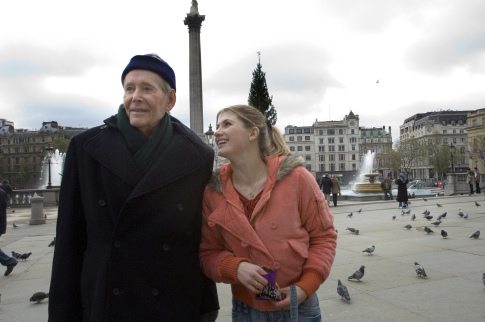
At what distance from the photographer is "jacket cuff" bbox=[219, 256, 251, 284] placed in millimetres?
2260

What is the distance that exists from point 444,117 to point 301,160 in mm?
118487

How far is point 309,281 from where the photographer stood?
7.39ft

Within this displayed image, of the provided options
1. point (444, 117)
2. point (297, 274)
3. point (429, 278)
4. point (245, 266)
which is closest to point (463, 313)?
point (429, 278)

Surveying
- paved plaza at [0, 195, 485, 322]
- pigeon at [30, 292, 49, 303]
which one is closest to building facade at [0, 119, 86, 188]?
paved plaza at [0, 195, 485, 322]

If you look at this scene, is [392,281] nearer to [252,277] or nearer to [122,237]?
[252,277]

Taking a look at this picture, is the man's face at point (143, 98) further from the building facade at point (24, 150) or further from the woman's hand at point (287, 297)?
the building facade at point (24, 150)

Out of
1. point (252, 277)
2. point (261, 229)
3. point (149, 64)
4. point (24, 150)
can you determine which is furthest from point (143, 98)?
point (24, 150)

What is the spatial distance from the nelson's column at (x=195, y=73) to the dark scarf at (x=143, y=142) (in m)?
30.2

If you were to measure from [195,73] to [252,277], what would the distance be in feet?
104

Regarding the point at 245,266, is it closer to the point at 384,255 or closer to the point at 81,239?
the point at 81,239

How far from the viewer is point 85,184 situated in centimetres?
222

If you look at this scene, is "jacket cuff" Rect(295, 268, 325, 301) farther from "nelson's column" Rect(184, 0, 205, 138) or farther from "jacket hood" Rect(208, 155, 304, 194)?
"nelson's column" Rect(184, 0, 205, 138)

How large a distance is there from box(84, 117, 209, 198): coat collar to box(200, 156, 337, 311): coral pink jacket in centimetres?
31

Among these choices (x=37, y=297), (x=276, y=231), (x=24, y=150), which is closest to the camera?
(x=276, y=231)
